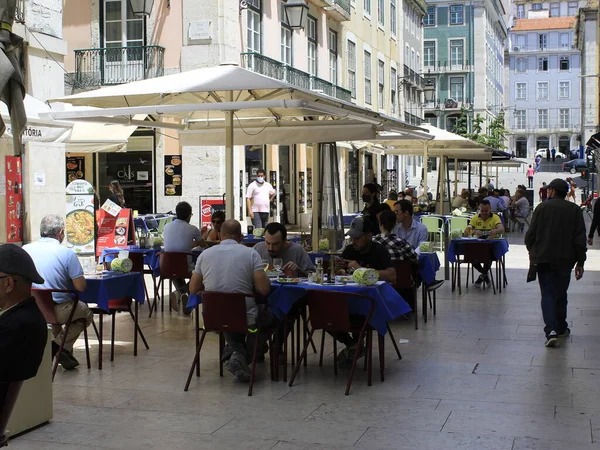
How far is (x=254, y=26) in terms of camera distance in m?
24.9

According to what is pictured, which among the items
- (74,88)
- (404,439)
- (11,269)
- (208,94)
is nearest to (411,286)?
(208,94)

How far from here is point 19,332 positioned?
13.1 feet

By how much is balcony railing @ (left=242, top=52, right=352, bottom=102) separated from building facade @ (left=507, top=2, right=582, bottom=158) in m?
83.9

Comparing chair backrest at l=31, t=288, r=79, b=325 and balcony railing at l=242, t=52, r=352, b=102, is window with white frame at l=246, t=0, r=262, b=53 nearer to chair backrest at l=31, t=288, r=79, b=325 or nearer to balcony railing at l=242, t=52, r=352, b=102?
balcony railing at l=242, t=52, r=352, b=102

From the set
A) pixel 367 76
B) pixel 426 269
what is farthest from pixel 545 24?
pixel 426 269

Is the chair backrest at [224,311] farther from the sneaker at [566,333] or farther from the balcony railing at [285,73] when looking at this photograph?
the balcony railing at [285,73]

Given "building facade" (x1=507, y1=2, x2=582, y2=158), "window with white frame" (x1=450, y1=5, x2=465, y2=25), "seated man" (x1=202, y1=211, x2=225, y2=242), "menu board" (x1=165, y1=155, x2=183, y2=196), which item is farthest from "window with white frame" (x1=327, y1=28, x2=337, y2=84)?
"building facade" (x1=507, y1=2, x2=582, y2=158)

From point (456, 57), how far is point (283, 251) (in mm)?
71335

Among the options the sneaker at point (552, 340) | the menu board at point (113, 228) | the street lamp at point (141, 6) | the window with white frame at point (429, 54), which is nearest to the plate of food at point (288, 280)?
the sneaker at point (552, 340)

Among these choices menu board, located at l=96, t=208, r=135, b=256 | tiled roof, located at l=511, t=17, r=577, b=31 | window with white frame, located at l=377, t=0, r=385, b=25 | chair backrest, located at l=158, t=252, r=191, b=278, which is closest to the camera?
chair backrest, located at l=158, t=252, r=191, b=278

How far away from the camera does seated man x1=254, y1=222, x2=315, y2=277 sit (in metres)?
8.98

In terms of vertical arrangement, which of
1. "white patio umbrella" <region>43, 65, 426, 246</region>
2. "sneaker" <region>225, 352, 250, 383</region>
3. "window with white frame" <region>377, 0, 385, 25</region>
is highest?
"window with white frame" <region>377, 0, 385, 25</region>

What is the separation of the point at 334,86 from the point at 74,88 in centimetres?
991

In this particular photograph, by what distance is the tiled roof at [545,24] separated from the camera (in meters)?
115
